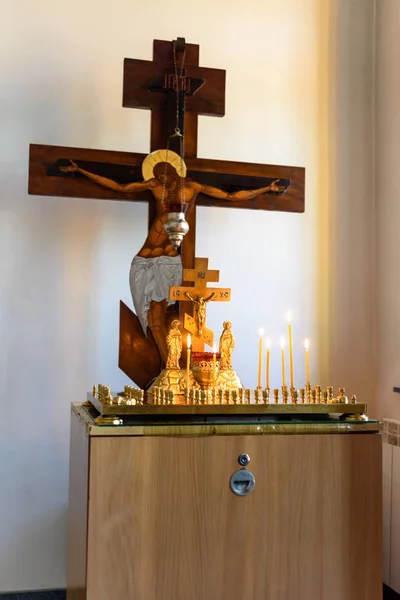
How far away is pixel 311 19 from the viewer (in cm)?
272

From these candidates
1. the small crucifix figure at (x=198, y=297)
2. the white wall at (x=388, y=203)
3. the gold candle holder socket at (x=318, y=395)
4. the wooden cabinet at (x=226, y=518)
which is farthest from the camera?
the white wall at (x=388, y=203)

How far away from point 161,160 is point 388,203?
1.05m

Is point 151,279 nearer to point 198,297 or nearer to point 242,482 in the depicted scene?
point 198,297

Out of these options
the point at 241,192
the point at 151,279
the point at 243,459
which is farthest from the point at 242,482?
the point at 241,192

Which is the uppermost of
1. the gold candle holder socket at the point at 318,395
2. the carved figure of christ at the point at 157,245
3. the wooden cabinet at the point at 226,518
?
the carved figure of christ at the point at 157,245

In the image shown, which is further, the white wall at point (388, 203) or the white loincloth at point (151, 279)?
the white wall at point (388, 203)

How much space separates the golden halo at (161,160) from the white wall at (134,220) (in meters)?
0.50

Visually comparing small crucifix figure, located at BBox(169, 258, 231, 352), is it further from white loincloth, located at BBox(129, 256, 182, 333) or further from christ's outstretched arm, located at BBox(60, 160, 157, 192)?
christ's outstretched arm, located at BBox(60, 160, 157, 192)

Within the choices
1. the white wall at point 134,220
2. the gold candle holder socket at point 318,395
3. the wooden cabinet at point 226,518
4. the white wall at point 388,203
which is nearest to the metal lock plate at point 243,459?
the wooden cabinet at point 226,518

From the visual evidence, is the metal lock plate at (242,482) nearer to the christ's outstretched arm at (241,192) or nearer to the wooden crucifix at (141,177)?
the wooden crucifix at (141,177)

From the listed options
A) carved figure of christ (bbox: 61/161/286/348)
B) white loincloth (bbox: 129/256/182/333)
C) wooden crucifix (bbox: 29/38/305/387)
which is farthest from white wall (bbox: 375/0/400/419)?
white loincloth (bbox: 129/256/182/333)

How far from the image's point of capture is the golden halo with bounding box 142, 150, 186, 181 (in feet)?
6.61

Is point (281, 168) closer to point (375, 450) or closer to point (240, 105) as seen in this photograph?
point (240, 105)

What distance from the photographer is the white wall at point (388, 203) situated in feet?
8.36
